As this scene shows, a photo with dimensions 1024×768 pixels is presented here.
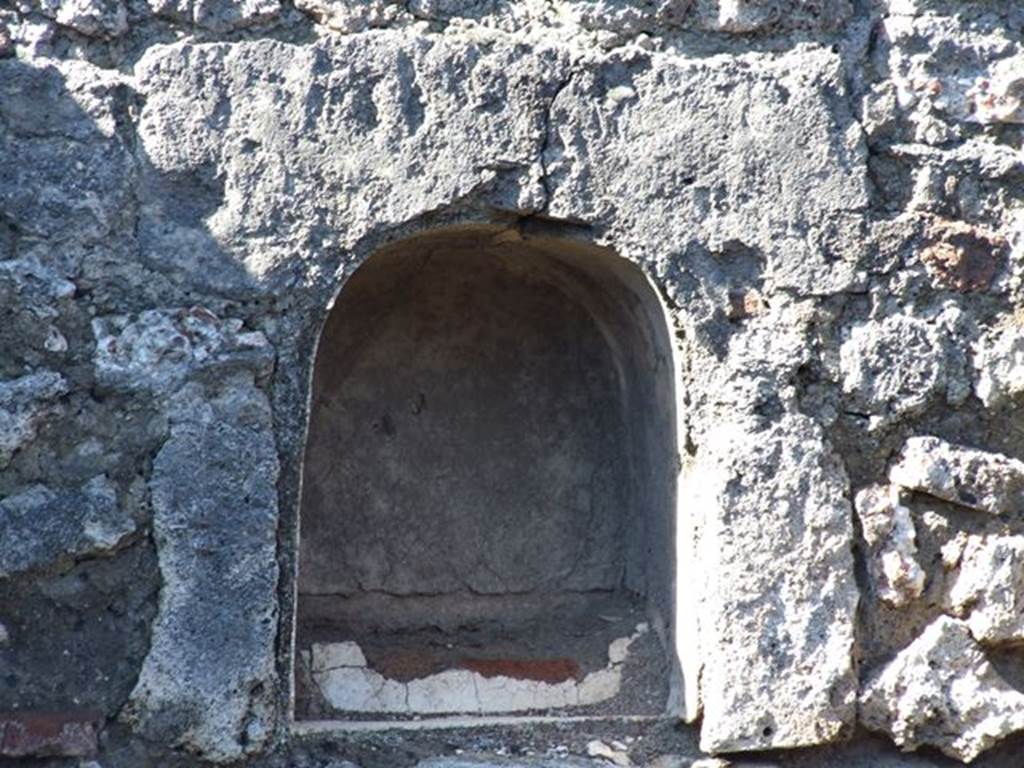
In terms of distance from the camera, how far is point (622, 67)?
3.27m

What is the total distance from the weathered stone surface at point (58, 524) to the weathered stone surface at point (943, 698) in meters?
1.55

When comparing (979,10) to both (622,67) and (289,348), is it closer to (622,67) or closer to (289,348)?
(622,67)

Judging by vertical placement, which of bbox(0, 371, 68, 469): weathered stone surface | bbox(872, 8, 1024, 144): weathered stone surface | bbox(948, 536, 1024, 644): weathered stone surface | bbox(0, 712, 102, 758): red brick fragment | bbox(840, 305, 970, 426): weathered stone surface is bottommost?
bbox(0, 712, 102, 758): red brick fragment

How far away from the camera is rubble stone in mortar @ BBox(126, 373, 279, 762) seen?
3.05 metres

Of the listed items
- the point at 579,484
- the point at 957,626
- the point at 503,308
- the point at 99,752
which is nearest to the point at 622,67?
the point at 503,308

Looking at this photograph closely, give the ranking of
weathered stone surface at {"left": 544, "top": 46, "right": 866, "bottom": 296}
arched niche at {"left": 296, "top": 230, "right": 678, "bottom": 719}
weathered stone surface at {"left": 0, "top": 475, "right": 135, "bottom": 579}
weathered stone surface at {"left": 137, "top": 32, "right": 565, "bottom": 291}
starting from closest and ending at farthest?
1. weathered stone surface at {"left": 0, "top": 475, "right": 135, "bottom": 579}
2. weathered stone surface at {"left": 137, "top": 32, "right": 565, "bottom": 291}
3. weathered stone surface at {"left": 544, "top": 46, "right": 866, "bottom": 296}
4. arched niche at {"left": 296, "top": 230, "right": 678, "bottom": 719}

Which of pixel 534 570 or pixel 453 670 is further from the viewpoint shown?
pixel 534 570

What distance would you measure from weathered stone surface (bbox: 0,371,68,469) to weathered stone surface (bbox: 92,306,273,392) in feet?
0.30

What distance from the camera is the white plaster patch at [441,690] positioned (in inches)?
137

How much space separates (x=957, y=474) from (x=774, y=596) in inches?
18.1

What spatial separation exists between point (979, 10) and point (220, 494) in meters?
1.86

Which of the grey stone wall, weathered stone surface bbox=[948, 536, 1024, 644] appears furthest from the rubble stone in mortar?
weathered stone surface bbox=[948, 536, 1024, 644]

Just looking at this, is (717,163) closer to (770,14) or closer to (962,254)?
(770,14)

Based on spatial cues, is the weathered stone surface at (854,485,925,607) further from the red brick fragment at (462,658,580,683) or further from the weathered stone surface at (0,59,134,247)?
the weathered stone surface at (0,59,134,247)
